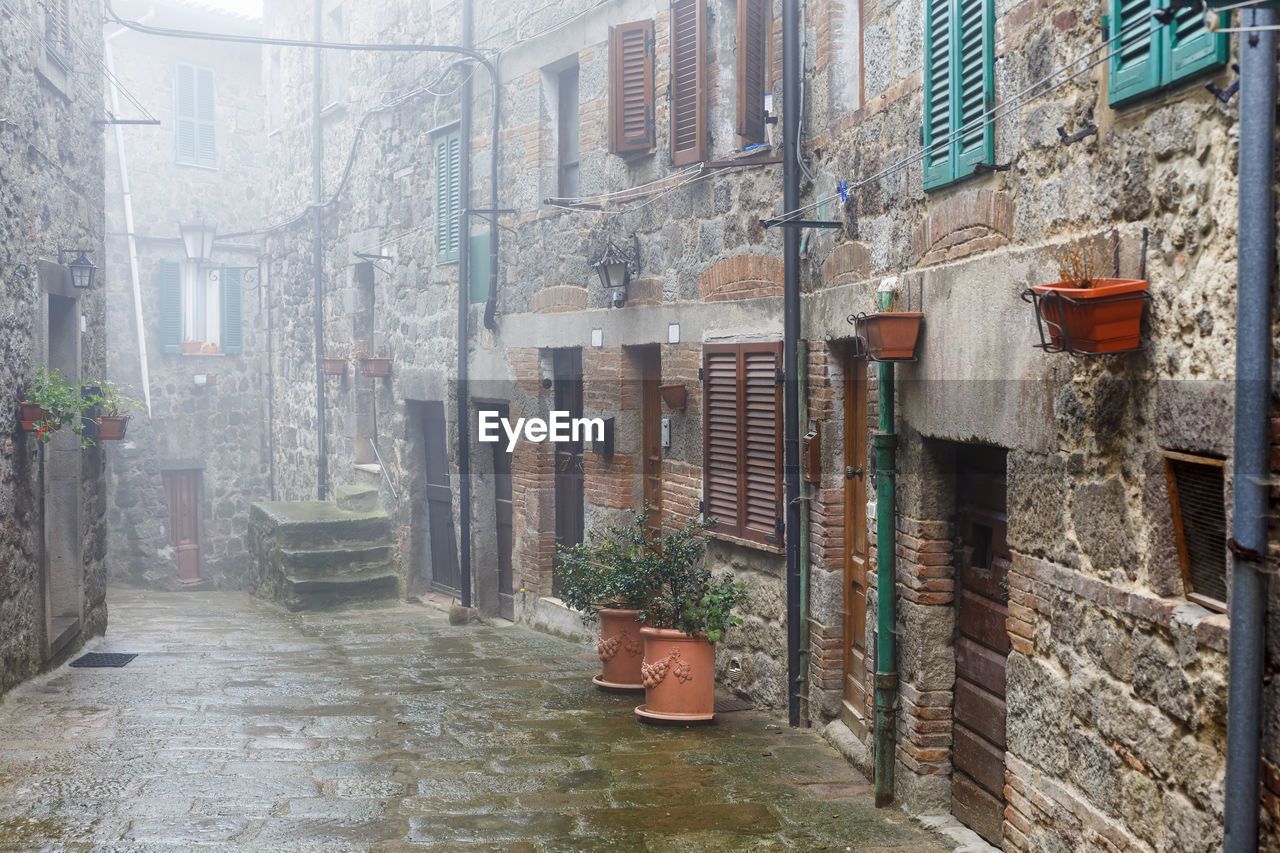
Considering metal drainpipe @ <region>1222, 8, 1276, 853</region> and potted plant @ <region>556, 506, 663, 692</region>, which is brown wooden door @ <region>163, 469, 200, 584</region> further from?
metal drainpipe @ <region>1222, 8, 1276, 853</region>

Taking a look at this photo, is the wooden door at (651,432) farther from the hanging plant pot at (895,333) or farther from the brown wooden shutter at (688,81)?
the hanging plant pot at (895,333)

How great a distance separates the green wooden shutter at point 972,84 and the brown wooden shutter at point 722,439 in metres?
2.90

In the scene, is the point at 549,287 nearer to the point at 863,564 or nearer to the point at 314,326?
the point at 863,564

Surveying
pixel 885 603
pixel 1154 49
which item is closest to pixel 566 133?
pixel 885 603

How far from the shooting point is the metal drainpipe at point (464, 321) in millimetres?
11703

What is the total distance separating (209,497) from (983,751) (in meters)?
15.2

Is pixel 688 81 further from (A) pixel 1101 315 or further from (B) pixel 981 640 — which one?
(A) pixel 1101 315

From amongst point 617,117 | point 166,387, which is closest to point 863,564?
Result: point 617,117

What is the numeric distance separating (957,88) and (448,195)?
25.7 feet

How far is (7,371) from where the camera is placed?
26.8 ft

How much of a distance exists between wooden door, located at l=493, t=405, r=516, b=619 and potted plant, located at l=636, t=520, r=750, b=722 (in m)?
4.45

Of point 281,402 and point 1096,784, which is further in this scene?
point 281,402

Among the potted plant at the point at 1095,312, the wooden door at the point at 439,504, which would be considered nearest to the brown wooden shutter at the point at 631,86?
the wooden door at the point at 439,504

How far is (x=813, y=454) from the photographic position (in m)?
7.06
